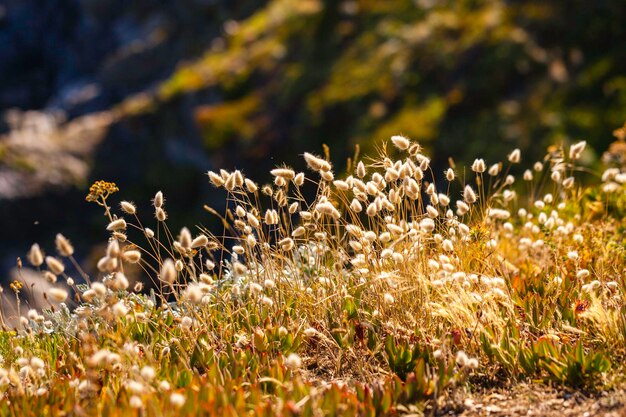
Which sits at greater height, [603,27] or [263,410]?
[603,27]

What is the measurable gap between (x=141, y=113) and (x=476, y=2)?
12069 millimetres

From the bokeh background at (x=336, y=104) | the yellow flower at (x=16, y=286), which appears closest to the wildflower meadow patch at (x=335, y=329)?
the yellow flower at (x=16, y=286)

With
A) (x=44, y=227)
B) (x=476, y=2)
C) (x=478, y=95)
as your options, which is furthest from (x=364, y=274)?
(x=44, y=227)

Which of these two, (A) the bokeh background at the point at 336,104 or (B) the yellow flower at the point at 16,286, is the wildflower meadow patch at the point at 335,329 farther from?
(A) the bokeh background at the point at 336,104

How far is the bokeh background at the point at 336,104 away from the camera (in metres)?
13.8

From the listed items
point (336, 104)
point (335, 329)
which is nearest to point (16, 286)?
point (335, 329)

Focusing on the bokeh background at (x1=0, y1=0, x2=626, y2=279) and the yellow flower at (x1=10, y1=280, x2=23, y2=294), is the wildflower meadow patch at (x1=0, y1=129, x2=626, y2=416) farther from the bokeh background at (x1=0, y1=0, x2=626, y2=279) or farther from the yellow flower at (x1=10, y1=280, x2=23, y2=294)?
the bokeh background at (x1=0, y1=0, x2=626, y2=279)

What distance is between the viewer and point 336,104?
16.9 meters

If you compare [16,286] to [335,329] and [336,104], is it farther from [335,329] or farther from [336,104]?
[336,104]

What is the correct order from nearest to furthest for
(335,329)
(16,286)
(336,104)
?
(335,329) < (16,286) < (336,104)

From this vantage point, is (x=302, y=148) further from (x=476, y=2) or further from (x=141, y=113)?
(x=141, y=113)

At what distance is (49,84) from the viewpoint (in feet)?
147

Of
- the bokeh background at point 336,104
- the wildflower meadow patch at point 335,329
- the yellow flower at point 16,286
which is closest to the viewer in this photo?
the wildflower meadow patch at point 335,329

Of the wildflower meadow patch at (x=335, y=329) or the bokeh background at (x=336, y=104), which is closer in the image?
the wildflower meadow patch at (x=335, y=329)
